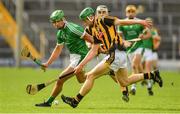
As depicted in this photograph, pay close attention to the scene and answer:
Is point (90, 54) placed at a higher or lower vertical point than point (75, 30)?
lower

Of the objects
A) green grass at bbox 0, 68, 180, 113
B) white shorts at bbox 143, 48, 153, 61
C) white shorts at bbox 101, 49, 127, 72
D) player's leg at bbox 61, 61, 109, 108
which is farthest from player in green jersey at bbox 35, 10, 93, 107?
white shorts at bbox 143, 48, 153, 61

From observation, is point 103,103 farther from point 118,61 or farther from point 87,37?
point 87,37

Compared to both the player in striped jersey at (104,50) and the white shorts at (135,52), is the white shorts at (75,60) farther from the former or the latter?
the white shorts at (135,52)

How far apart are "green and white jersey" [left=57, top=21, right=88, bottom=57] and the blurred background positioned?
89.0 ft

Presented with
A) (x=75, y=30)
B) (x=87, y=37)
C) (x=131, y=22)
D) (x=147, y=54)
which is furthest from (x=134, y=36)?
(x=131, y=22)

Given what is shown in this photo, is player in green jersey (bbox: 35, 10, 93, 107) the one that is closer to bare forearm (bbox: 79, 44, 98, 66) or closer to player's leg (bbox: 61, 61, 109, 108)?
bare forearm (bbox: 79, 44, 98, 66)

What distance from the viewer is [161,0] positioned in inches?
1907

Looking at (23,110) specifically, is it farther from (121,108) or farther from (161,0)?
(161,0)

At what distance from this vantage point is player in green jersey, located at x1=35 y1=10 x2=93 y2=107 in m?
14.8

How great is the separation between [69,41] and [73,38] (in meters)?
0.10

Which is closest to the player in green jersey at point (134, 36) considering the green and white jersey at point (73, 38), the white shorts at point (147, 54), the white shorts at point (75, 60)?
the white shorts at point (147, 54)

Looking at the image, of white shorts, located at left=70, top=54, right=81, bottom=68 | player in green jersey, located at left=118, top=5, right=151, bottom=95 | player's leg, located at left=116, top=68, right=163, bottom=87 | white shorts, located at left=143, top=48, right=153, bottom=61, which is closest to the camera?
player's leg, located at left=116, top=68, right=163, bottom=87

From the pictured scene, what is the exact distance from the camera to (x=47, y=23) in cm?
4681

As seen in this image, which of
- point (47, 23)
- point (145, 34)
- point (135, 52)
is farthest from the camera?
point (47, 23)
